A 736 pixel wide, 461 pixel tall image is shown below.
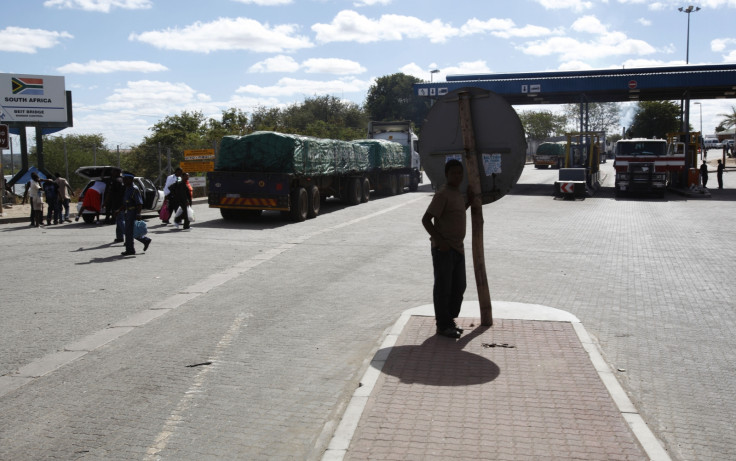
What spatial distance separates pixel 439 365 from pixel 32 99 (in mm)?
28906

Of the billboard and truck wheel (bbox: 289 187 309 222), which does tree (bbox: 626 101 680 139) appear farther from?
truck wheel (bbox: 289 187 309 222)

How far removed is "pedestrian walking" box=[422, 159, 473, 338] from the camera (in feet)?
22.3

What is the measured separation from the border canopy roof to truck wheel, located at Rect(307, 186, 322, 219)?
1308 cm

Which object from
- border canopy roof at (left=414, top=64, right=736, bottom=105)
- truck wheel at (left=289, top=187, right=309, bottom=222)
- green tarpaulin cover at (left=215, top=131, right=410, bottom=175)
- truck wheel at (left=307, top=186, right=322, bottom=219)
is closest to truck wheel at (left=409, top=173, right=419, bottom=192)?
border canopy roof at (left=414, top=64, right=736, bottom=105)

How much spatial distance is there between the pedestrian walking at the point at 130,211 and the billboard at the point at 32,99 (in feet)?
60.7

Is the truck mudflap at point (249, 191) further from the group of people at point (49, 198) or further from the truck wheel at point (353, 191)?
the truck wheel at point (353, 191)

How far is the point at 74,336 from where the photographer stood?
7.41 meters

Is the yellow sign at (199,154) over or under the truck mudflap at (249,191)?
over

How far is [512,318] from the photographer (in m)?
7.78

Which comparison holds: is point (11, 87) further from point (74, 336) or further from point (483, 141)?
point (483, 141)

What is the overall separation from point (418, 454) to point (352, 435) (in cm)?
50

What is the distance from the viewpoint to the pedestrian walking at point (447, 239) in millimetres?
6805

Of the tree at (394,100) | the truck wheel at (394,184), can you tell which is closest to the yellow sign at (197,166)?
the truck wheel at (394,184)

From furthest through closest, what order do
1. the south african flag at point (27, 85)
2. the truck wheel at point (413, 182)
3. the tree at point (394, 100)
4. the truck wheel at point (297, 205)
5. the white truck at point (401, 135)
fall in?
the tree at point (394, 100)
the white truck at point (401, 135)
the truck wheel at point (413, 182)
the south african flag at point (27, 85)
the truck wheel at point (297, 205)
